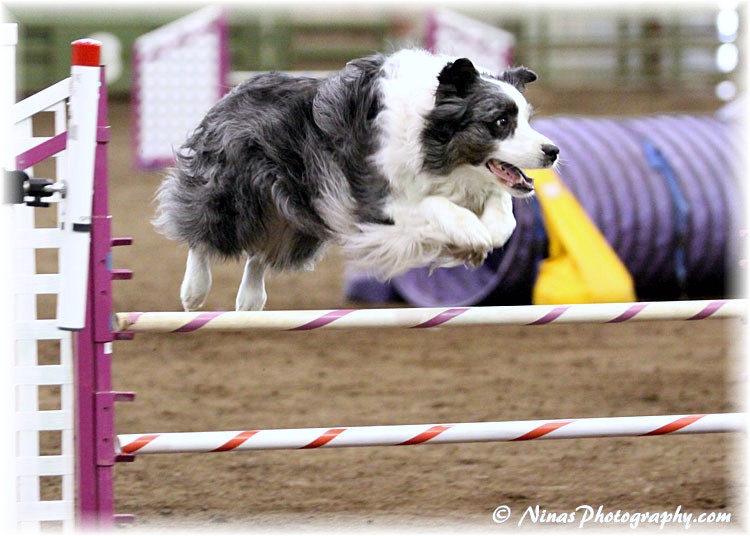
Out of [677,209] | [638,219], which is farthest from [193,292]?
[677,209]

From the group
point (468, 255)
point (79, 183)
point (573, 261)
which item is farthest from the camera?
point (573, 261)

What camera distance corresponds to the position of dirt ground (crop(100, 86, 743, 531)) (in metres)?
3.91

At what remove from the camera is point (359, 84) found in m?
3.35

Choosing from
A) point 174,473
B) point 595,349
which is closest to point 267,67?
point 595,349

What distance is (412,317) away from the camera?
124 inches

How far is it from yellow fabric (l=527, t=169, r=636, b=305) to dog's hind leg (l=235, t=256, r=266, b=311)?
3.26m

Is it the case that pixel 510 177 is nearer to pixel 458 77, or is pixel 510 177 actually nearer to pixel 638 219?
pixel 458 77

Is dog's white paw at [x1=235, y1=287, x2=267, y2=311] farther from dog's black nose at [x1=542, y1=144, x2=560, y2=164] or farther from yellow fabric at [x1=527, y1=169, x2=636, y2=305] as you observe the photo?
yellow fabric at [x1=527, y1=169, x2=636, y2=305]

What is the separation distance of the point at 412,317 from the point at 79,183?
100 cm

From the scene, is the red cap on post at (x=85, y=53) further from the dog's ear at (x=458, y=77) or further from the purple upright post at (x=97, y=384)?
the dog's ear at (x=458, y=77)

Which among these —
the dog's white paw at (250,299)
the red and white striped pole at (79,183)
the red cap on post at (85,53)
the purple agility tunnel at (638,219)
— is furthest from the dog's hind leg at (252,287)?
the purple agility tunnel at (638,219)

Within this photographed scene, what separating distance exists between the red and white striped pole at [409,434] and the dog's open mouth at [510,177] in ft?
2.31

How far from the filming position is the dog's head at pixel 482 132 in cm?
321

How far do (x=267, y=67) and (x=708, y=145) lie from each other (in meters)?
11.3
